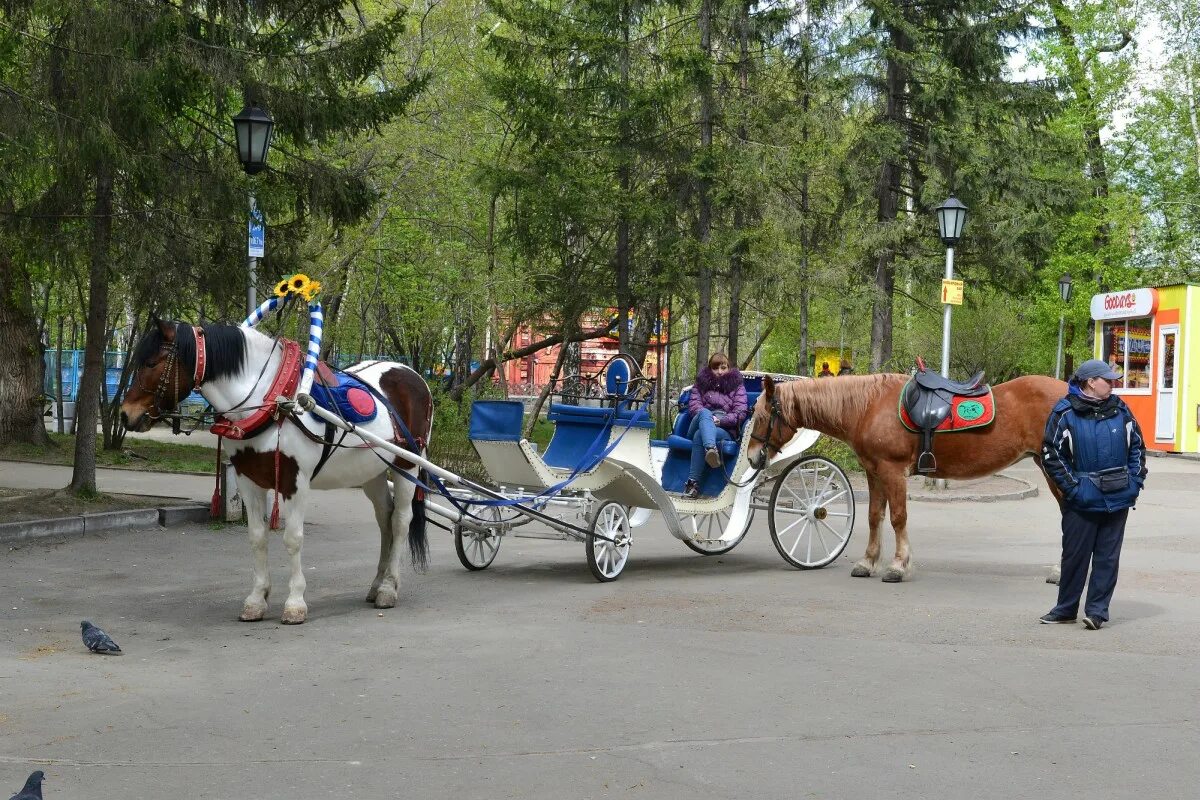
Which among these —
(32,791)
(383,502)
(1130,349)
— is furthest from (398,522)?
(1130,349)

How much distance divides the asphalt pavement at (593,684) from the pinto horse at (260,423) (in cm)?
53

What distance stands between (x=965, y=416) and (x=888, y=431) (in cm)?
69

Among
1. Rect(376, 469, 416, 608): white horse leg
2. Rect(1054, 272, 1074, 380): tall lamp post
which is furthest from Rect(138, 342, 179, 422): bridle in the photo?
Rect(1054, 272, 1074, 380): tall lamp post

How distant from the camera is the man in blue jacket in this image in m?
8.98

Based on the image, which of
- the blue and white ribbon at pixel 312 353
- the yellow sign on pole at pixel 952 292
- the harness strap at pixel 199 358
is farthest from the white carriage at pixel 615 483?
the yellow sign on pole at pixel 952 292

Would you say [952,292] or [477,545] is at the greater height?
[952,292]

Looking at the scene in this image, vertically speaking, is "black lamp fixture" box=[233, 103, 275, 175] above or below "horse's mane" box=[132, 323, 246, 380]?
above

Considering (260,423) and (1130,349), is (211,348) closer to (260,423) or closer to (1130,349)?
(260,423)

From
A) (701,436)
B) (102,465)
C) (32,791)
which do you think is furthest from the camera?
(102,465)

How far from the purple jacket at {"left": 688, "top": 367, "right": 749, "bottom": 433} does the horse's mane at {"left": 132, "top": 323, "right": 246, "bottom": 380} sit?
4789 mm

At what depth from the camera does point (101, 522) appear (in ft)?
44.4

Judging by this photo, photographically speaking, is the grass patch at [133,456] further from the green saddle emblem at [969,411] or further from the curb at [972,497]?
the green saddle emblem at [969,411]

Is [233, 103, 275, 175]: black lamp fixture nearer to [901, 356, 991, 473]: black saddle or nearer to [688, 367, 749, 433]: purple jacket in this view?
[688, 367, 749, 433]: purple jacket

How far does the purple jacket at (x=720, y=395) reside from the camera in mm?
12322
